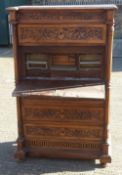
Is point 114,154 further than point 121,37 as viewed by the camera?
No

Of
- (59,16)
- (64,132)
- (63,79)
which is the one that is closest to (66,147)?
(64,132)

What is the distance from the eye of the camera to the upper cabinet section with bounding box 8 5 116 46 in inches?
133

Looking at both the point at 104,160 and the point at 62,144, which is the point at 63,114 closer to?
the point at 62,144

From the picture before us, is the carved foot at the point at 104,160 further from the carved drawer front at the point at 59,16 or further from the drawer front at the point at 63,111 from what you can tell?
the carved drawer front at the point at 59,16

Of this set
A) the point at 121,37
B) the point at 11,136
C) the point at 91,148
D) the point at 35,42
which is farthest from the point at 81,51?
the point at 121,37

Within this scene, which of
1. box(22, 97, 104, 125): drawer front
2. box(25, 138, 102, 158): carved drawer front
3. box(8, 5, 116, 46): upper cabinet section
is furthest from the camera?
box(25, 138, 102, 158): carved drawer front

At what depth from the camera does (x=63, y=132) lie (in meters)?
3.75

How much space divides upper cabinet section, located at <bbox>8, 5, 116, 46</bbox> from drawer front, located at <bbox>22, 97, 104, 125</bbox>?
59cm

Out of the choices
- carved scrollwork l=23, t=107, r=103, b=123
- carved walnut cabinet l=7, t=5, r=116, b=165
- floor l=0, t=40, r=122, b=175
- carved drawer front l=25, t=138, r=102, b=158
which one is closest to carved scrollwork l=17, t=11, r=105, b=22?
carved walnut cabinet l=7, t=5, r=116, b=165

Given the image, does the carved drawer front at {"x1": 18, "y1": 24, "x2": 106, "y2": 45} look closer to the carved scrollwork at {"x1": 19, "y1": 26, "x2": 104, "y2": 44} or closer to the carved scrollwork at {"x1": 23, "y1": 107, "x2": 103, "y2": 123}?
the carved scrollwork at {"x1": 19, "y1": 26, "x2": 104, "y2": 44}

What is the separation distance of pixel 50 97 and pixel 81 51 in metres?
0.54

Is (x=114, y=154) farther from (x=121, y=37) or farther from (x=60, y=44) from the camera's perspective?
(x=121, y=37)

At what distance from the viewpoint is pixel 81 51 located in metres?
3.56

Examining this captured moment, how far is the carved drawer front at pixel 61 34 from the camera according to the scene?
3.43 m
